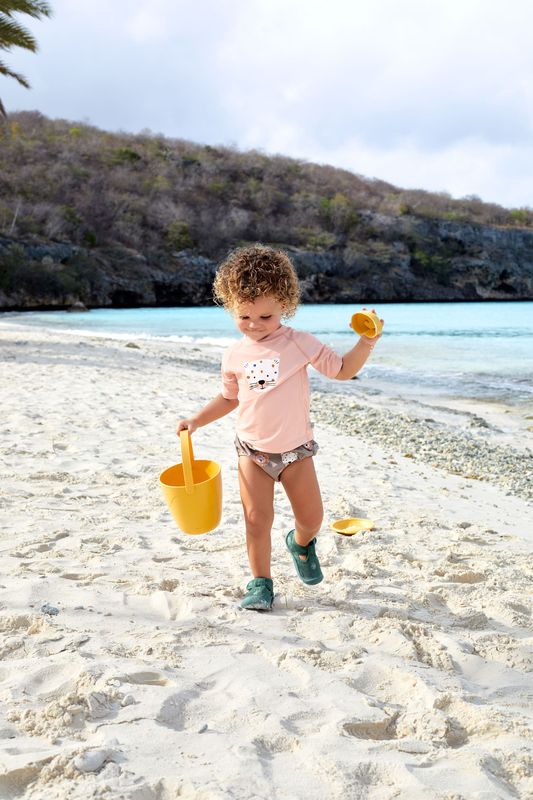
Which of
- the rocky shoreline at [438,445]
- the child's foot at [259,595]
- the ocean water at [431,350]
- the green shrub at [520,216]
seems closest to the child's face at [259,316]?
the child's foot at [259,595]

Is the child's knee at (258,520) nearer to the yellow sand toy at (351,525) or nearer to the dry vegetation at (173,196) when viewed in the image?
the yellow sand toy at (351,525)

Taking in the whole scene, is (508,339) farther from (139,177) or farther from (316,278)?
(139,177)

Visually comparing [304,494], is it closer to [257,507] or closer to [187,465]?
[257,507]

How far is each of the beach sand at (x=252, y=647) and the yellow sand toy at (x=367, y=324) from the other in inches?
42.0

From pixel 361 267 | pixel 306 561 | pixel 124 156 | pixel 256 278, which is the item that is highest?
pixel 124 156

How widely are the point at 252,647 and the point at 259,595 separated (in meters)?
0.36

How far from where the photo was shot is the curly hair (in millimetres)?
2463

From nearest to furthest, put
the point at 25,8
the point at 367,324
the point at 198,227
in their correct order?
the point at 367,324, the point at 25,8, the point at 198,227

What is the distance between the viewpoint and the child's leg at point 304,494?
8.34ft

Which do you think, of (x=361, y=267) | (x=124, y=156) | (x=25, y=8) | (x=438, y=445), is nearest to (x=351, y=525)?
(x=438, y=445)

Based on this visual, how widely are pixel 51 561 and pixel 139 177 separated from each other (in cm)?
6306

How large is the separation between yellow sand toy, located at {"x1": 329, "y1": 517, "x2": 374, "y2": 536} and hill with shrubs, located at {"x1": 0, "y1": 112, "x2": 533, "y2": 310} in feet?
123

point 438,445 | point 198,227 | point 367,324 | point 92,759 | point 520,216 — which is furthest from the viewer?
point 520,216

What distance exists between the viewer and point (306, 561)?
269 cm
